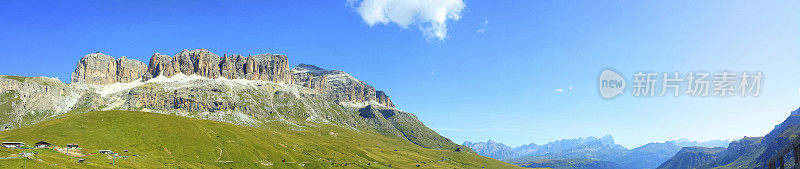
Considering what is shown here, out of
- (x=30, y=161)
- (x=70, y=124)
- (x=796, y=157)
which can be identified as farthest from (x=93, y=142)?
(x=796, y=157)

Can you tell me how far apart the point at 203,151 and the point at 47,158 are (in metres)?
89.2

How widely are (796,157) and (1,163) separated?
433 ft

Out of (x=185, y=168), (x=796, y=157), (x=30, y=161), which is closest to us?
(x=796, y=157)

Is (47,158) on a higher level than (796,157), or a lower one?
lower

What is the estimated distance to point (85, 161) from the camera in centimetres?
11938

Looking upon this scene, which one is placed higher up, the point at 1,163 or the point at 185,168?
the point at 1,163

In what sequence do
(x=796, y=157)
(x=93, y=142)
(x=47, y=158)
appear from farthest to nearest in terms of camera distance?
(x=93, y=142)
(x=47, y=158)
(x=796, y=157)

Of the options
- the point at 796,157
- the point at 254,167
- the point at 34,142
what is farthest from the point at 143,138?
the point at 796,157

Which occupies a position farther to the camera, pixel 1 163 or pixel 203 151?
pixel 203 151

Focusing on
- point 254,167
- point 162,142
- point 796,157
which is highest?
point 796,157

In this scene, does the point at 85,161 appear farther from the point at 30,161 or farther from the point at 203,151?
the point at 203,151

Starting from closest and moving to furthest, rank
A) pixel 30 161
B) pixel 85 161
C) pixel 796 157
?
1. pixel 796 157
2. pixel 30 161
3. pixel 85 161

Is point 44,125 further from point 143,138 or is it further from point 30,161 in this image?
point 30,161

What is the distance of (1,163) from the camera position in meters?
90.4
